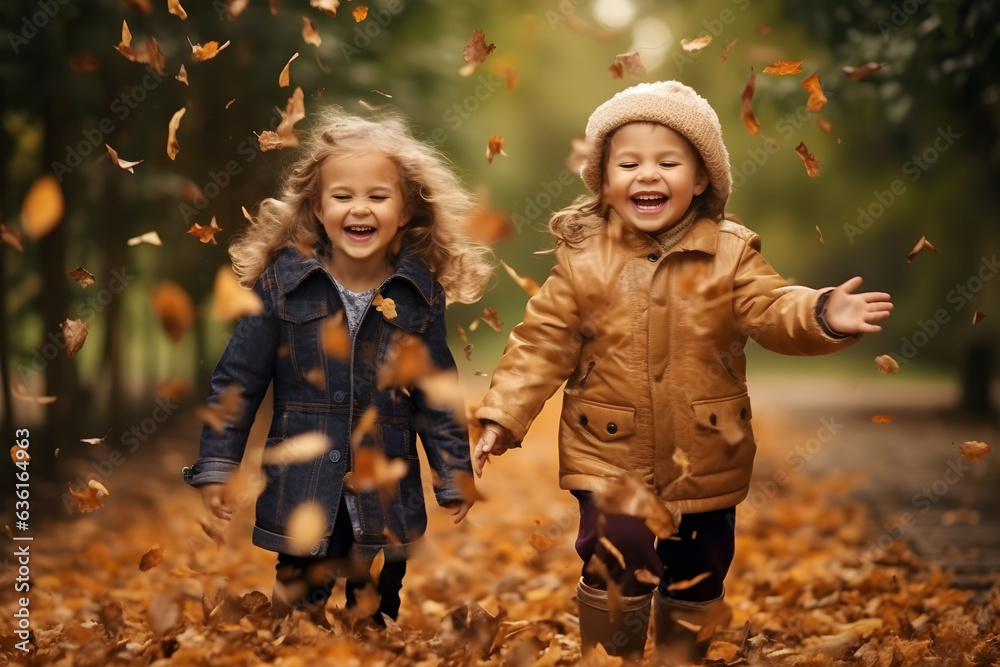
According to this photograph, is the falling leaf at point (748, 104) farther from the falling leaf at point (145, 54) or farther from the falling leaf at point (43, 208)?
the falling leaf at point (43, 208)

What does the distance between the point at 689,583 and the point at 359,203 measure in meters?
1.55

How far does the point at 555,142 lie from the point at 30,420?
17389mm

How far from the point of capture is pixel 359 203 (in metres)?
2.90

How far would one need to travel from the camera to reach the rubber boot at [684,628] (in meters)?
3.02

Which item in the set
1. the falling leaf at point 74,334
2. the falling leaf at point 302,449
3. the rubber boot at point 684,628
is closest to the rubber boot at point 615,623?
the rubber boot at point 684,628

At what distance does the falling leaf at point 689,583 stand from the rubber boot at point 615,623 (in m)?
0.10

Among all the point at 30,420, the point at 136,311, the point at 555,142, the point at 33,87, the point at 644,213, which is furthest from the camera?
the point at 555,142

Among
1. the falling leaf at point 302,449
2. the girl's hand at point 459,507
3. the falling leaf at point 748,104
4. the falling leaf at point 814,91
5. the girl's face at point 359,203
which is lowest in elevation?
the girl's hand at point 459,507

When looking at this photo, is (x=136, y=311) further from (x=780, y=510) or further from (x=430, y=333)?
(x=430, y=333)

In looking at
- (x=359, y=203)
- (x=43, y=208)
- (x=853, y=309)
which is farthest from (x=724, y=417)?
(x=43, y=208)

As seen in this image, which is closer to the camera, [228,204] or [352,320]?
[352,320]

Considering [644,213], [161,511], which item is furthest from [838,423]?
[644,213]

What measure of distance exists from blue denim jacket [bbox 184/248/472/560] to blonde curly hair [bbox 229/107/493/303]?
13cm

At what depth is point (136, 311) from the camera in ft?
35.3
